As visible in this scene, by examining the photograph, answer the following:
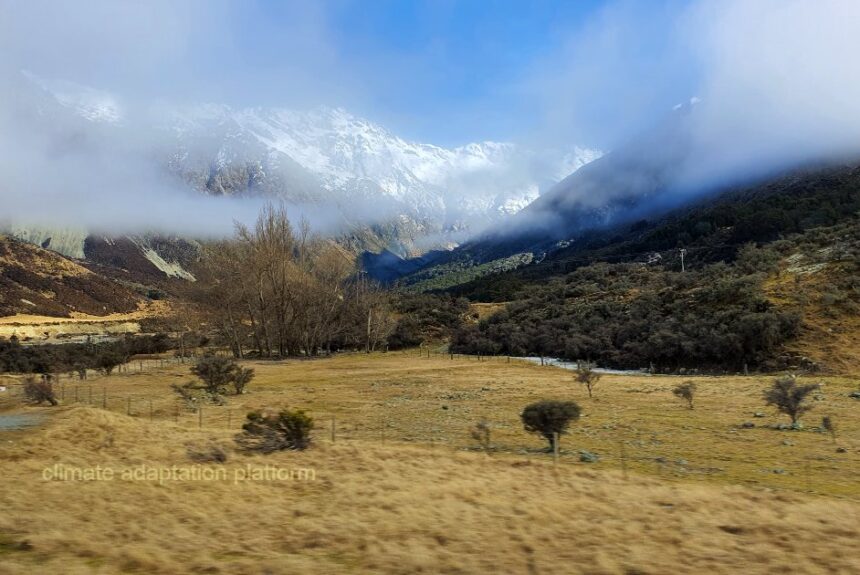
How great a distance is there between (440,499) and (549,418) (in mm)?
7554

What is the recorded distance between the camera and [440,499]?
10.9 metres

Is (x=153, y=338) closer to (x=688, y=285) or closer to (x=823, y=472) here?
(x=688, y=285)

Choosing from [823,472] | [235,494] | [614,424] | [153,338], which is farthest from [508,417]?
[153,338]

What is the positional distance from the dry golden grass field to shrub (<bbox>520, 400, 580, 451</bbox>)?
2.29 feet

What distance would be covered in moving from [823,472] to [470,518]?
10.2m

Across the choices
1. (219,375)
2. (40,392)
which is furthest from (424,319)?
(40,392)

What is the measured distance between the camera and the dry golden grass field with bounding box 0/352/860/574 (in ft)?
24.5

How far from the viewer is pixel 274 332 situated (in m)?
66.6

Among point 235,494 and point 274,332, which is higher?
point 274,332

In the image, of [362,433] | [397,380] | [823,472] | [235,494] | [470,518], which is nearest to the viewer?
[470,518]

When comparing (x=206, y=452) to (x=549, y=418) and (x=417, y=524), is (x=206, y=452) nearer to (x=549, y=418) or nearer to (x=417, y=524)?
(x=417, y=524)

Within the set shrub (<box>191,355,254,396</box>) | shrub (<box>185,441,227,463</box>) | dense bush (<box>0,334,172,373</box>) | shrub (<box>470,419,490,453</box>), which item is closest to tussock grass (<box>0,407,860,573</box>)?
shrub (<box>185,441,227,463</box>)

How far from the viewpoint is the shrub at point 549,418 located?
1755 cm

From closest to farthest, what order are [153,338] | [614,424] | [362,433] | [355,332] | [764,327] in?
[362,433] < [614,424] < [764,327] < [355,332] < [153,338]
